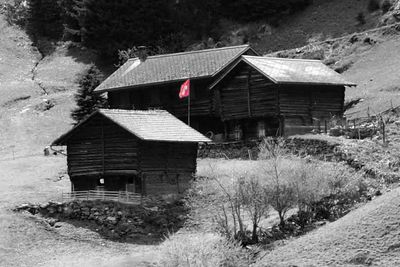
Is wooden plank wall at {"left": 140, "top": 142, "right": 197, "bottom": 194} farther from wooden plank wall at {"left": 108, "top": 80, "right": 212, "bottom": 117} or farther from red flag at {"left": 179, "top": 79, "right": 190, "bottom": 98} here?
wooden plank wall at {"left": 108, "top": 80, "right": 212, "bottom": 117}

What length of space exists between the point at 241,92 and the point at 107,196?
17296 mm

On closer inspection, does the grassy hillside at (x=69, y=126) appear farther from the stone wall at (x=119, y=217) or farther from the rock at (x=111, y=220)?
the rock at (x=111, y=220)

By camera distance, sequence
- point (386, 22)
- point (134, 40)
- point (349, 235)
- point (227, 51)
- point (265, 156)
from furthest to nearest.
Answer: point (134, 40) → point (386, 22) → point (227, 51) → point (265, 156) → point (349, 235)

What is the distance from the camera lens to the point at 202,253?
44.6 m

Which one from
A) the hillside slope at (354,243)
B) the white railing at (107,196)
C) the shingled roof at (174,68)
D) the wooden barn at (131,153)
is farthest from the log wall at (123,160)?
the shingled roof at (174,68)

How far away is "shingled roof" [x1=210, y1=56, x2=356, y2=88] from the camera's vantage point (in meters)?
69.9

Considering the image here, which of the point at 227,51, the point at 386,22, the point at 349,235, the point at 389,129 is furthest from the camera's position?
the point at 386,22

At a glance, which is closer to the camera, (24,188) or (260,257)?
(260,257)

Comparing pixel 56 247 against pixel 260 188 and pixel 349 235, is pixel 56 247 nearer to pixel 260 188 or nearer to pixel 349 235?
pixel 260 188

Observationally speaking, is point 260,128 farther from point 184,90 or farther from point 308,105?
point 184,90

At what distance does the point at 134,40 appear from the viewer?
106m

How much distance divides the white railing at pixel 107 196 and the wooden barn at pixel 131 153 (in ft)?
3.76

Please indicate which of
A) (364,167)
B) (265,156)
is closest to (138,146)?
(265,156)

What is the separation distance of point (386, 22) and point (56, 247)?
49.2 meters
